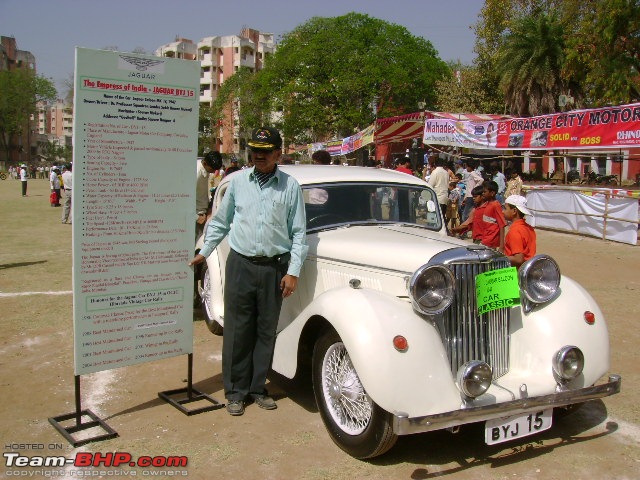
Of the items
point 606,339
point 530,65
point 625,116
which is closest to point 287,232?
point 606,339

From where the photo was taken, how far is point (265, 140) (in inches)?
178

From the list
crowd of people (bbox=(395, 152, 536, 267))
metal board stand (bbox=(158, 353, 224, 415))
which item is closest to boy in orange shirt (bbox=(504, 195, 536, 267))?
crowd of people (bbox=(395, 152, 536, 267))

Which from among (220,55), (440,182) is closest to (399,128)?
(440,182)

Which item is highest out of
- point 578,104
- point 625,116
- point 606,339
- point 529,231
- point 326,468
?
point 578,104

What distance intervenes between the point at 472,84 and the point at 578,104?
7849 mm

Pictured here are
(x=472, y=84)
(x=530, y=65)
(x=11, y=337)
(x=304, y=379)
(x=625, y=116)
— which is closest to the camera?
(x=304, y=379)

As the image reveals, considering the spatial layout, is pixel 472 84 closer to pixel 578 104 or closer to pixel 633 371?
pixel 578 104

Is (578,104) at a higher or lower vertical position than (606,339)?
higher

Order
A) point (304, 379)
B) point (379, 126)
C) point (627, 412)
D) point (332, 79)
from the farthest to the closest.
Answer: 1. point (332, 79)
2. point (379, 126)
3. point (304, 379)
4. point (627, 412)

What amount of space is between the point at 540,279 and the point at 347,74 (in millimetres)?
47834

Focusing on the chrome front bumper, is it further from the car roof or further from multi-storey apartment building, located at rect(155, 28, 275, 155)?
multi-storey apartment building, located at rect(155, 28, 275, 155)

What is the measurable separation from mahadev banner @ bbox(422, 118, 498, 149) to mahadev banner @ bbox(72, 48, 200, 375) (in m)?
14.4

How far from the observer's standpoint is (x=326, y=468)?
383 centimetres

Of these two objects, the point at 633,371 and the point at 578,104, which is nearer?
the point at 633,371
